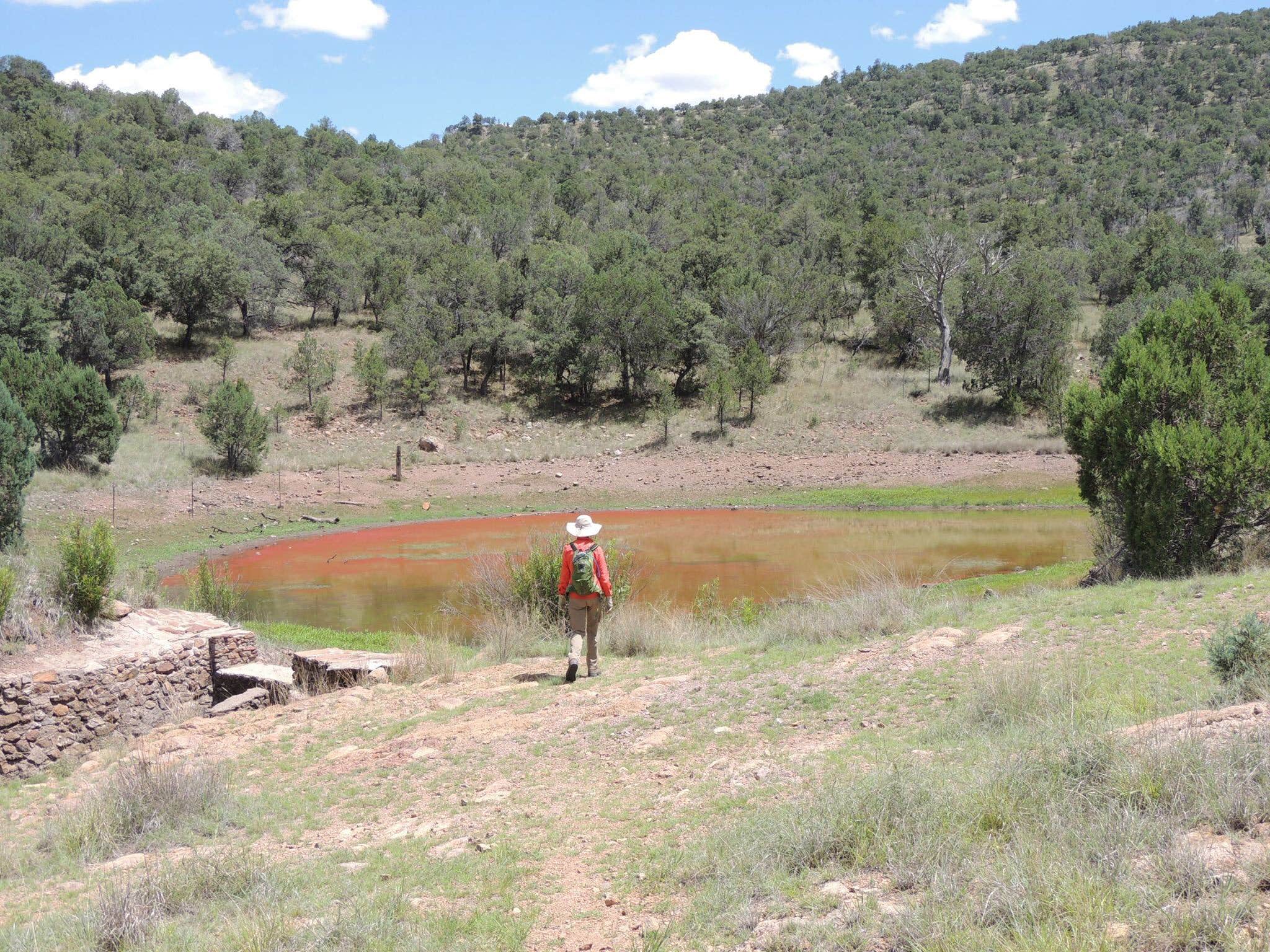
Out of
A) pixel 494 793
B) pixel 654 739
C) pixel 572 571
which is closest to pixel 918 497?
pixel 572 571

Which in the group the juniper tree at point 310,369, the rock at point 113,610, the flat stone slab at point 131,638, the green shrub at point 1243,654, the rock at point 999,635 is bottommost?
the flat stone slab at point 131,638

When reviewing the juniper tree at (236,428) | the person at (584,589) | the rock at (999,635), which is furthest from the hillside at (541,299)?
the rock at (999,635)

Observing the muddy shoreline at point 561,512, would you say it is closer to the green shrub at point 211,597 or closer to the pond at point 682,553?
the pond at point 682,553

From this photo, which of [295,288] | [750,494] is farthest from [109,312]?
[750,494]

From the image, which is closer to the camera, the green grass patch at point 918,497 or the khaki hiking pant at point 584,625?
the khaki hiking pant at point 584,625

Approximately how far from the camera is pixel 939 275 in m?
49.8

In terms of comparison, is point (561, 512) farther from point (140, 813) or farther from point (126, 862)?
point (126, 862)

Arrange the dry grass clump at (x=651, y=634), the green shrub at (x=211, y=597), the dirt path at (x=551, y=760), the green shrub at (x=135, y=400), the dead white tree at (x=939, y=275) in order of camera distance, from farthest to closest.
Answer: the dead white tree at (x=939, y=275), the green shrub at (x=135, y=400), the green shrub at (x=211, y=597), the dry grass clump at (x=651, y=634), the dirt path at (x=551, y=760)

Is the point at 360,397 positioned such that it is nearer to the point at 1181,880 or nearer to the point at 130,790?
the point at 130,790

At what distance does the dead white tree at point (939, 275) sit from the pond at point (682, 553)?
1809 centimetres

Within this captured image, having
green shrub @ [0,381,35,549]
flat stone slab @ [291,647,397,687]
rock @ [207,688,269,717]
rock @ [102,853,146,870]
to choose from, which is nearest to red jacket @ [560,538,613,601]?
flat stone slab @ [291,647,397,687]

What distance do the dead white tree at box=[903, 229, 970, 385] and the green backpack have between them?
42027mm

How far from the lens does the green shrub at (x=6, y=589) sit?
11094 millimetres

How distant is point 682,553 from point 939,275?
3060 cm
